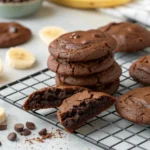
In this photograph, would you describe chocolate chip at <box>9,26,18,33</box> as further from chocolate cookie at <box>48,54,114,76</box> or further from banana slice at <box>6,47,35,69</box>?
chocolate cookie at <box>48,54,114,76</box>

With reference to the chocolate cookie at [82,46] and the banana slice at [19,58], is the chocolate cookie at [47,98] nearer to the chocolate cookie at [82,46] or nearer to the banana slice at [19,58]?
the chocolate cookie at [82,46]

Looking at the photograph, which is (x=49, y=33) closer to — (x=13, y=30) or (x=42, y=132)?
(x=13, y=30)

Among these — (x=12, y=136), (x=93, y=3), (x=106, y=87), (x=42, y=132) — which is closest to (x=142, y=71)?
(x=106, y=87)

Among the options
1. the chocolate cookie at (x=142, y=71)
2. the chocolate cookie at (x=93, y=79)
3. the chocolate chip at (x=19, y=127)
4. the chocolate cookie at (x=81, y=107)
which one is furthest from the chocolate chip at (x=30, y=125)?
the chocolate cookie at (x=142, y=71)

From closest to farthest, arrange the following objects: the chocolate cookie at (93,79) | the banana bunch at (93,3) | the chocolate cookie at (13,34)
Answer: the chocolate cookie at (93,79)
the chocolate cookie at (13,34)
the banana bunch at (93,3)

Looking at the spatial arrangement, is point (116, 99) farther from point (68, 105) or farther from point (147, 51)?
point (147, 51)

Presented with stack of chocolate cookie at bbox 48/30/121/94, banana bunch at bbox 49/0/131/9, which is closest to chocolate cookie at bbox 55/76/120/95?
stack of chocolate cookie at bbox 48/30/121/94

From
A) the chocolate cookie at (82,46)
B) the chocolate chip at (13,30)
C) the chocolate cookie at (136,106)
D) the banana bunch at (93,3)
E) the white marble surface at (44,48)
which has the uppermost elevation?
the chocolate cookie at (82,46)
